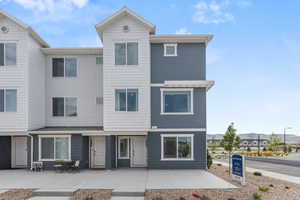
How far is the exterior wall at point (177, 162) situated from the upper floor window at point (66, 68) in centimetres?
689

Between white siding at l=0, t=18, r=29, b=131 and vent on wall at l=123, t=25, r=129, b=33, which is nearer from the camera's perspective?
white siding at l=0, t=18, r=29, b=131

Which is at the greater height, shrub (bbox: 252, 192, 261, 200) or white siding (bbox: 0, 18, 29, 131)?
white siding (bbox: 0, 18, 29, 131)

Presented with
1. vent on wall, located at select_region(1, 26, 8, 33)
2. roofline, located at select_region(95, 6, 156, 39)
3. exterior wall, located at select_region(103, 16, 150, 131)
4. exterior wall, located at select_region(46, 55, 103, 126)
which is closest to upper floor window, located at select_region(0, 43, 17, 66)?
vent on wall, located at select_region(1, 26, 8, 33)

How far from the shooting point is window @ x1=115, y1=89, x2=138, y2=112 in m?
14.5

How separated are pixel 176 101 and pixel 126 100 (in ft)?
10.2

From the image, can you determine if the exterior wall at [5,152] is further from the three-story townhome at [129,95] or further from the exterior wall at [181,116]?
the exterior wall at [181,116]

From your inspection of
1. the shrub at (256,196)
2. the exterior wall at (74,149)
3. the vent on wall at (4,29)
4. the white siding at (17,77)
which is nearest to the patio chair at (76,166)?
the exterior wall at (74,149)

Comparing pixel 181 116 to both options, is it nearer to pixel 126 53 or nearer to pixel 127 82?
pixel 127 82

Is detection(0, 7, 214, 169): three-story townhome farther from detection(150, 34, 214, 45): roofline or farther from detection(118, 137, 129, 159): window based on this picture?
detection(118, 137, 129, 159): window

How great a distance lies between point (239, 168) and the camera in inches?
436

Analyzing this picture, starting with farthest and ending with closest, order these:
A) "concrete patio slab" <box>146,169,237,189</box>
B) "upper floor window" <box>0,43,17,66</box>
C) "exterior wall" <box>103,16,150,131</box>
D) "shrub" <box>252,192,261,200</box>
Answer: "upper floor window" <box>0,43,17,66</box> → "exterior wall" <box>103,16,150,131</box> → "concrete patio slab" <box>146,169,237,189</box> → "shrub" <box>252,192,261,200</box>

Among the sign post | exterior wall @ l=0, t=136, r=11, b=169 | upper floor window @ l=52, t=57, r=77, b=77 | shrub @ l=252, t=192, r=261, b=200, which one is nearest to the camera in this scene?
shrub @ l=252, t=192, r=261, b=200

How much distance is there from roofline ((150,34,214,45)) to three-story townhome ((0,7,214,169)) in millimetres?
62

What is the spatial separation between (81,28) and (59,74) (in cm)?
350
